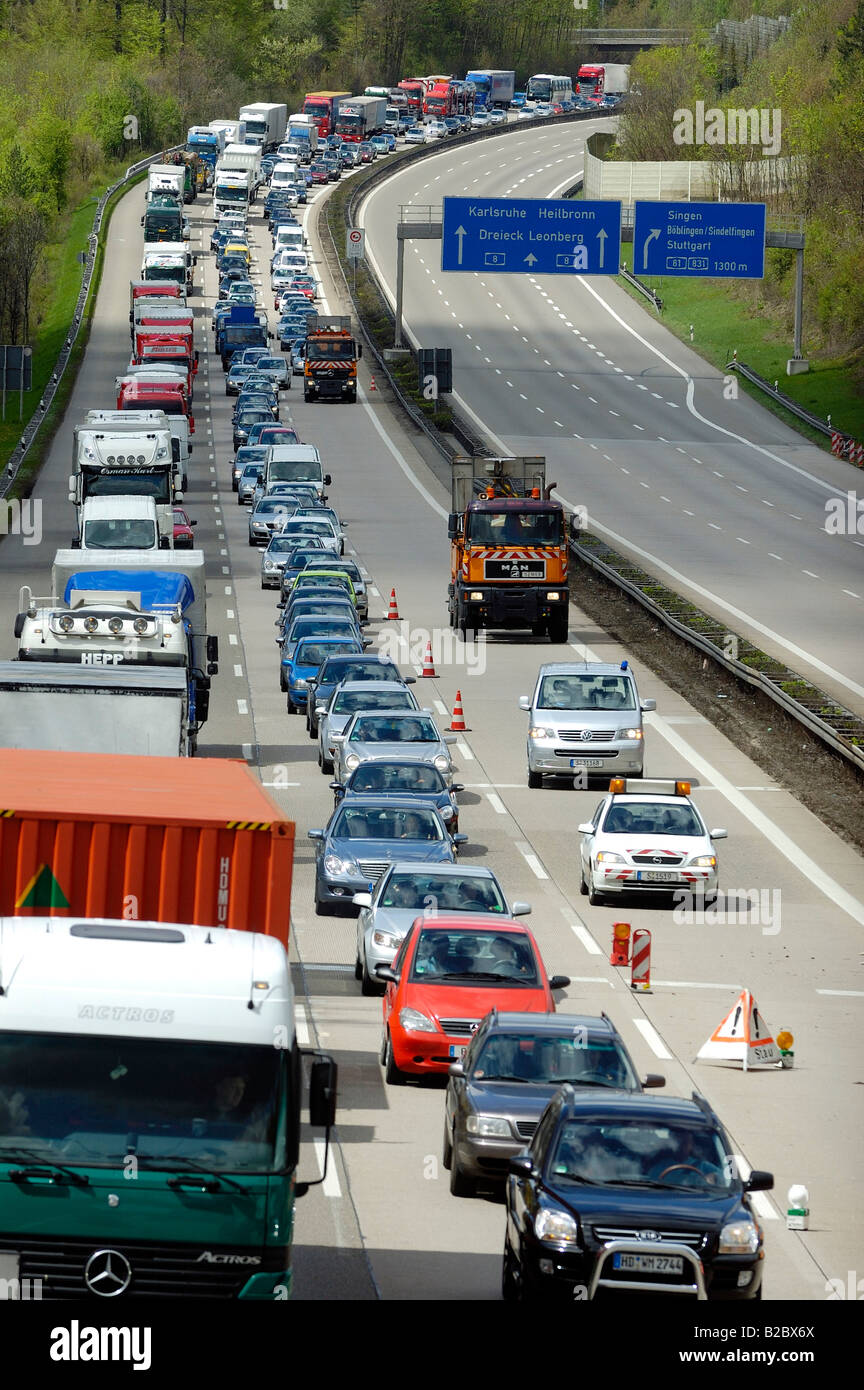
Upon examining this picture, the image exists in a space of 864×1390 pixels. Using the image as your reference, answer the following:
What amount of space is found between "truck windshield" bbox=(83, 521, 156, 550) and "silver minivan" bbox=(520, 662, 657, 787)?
39.6 ft

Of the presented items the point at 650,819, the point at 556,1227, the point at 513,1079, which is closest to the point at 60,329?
the point at 650,819

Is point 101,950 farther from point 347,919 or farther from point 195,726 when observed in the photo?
point 195,726

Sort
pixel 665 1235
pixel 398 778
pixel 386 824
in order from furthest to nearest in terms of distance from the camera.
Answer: pixel 398 778
pixel 386 824
pixel 665 1235

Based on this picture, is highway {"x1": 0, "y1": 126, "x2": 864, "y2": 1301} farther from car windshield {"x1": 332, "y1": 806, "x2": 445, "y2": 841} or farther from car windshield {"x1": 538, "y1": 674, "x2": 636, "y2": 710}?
car windshield {"x1": 538, "y1": 674, "x2": 636, "y2": 710}

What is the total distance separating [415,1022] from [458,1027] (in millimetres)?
334

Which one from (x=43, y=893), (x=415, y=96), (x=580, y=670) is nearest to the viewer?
(x=43, y=893)

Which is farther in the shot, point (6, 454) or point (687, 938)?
point (6, 454)

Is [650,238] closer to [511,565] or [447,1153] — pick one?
[511,565]

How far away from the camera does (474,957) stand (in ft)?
60.7

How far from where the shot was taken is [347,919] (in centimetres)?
2434

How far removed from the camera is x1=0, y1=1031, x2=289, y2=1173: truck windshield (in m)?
10.6

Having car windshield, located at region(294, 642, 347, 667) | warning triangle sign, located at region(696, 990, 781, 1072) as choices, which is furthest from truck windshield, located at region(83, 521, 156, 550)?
warning triangle sign, located at region(696, 990, 781, 1072)
